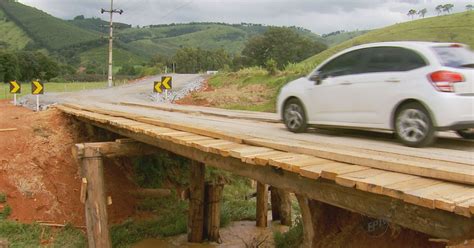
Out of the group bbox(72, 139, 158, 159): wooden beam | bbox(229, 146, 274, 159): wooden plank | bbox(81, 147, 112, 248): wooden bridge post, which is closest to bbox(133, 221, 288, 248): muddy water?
bbox(81, 147, 112, 248): wooden bridge post

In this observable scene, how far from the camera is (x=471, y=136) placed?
6152mm

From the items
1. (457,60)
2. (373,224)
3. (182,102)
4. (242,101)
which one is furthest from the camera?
(182,102)

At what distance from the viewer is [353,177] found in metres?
3.64

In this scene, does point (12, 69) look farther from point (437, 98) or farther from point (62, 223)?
point (437, 98)

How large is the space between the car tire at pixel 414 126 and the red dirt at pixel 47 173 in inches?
327

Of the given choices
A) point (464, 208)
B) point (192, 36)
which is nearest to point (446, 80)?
point (464, 208)

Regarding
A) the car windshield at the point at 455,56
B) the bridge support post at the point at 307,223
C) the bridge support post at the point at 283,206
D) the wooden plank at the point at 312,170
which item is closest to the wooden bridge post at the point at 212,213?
the bridge support post at the point at 283,206

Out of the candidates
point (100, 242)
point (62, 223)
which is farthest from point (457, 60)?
point (62, 223)

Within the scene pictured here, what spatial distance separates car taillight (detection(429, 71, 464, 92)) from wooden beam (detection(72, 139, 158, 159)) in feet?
18.8

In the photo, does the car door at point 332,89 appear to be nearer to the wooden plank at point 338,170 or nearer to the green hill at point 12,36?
the wooden plank at point 338,170

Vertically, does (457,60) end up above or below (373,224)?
A: above

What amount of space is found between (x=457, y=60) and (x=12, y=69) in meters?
63.3

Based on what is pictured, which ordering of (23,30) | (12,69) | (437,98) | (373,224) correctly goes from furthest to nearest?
(23,30) → (12,69) → (373,224) → (437,98)

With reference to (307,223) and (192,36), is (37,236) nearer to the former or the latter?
(307,223)
